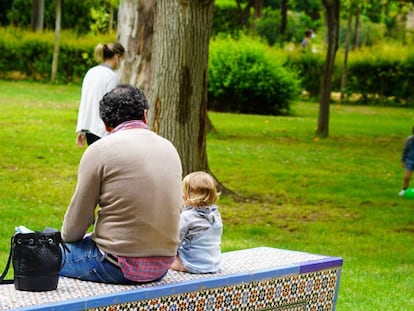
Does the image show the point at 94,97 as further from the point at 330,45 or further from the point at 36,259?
the point at 330,45

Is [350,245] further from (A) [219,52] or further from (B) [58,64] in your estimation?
(B) [58,64]

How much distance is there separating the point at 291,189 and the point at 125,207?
358 inches

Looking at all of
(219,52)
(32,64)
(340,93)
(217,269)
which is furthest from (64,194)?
(340,93)

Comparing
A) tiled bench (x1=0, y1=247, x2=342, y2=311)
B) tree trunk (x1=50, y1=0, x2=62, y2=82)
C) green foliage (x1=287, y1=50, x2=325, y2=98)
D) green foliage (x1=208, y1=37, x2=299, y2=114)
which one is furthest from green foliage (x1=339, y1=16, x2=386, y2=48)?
tiled bench (x1=0, y1=247, x2=342, y2=311)

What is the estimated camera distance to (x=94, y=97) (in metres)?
9.72

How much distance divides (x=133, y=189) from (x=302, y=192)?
8.92m

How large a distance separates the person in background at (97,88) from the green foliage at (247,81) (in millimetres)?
17708

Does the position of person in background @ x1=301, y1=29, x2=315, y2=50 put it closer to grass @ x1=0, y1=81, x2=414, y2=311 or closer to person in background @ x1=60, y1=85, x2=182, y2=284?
grass @ x1=0, y1=81, x2=414, y2=311

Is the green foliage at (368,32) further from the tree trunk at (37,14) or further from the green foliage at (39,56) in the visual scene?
the green foliage at (39,56)

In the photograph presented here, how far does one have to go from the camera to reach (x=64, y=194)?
1219 centimetres

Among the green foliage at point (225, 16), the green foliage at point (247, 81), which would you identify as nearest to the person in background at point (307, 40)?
the green foliage at point (225, 16)

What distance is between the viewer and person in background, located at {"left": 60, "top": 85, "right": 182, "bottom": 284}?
5102 millimetres

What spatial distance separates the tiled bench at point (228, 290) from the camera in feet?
15.7

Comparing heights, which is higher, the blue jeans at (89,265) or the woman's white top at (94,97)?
the woman's white top at (94,97)
